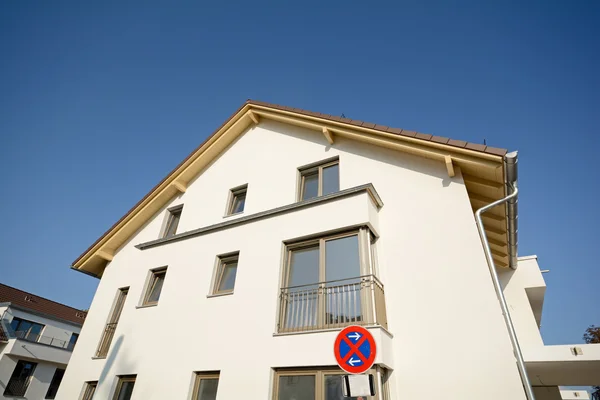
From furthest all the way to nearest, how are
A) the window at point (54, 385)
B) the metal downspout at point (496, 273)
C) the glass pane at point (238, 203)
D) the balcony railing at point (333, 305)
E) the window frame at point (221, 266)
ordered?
the window at point (54, 385), the glass pane at point (238, 203), the window frame at point (221, 266), the balcony railing at point (333, 305), the metal downspout at point (496, 273)

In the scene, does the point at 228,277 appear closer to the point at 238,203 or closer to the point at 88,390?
the point at 238,203

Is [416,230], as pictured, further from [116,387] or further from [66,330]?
[66,330]

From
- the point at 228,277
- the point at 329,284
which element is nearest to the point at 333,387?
the point at 329,284

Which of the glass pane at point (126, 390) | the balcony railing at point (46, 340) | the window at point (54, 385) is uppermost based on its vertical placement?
the balcony railing at point (46, 340)

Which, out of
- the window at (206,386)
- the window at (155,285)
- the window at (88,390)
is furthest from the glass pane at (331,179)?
the window at (88,390)

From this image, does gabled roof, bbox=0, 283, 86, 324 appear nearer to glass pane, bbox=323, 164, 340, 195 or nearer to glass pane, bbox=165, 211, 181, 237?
glass pane, bbox=165, 211, 181, 237

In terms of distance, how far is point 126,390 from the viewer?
29.2 feet

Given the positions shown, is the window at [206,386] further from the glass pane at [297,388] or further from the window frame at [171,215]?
the window frame at [171,215]

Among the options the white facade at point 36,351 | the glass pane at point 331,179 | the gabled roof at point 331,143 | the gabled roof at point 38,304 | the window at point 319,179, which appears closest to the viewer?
the gabled roof at point 331,143

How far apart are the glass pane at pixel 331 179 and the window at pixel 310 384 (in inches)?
192

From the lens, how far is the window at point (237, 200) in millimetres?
11530

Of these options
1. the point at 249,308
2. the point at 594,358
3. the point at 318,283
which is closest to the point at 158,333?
the point at 249,308

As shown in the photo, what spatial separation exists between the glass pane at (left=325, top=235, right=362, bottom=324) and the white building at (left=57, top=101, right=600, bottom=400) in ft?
0.11

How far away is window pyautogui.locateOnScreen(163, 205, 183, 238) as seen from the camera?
1289 centimetres
